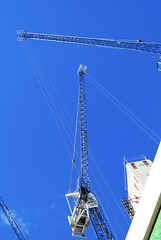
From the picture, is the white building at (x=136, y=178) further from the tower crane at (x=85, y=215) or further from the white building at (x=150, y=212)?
the white building at (x=150, y=212)

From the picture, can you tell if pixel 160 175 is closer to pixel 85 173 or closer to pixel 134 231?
pixel 134 231

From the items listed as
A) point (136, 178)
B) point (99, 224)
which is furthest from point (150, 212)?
point (136, 178)

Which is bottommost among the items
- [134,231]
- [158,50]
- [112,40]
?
[134,231]

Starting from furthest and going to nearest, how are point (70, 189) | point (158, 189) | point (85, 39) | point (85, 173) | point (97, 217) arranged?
point (85, 39) → point (85, 173) → point (70, 189) → point (97, 217) → point (158, 189)

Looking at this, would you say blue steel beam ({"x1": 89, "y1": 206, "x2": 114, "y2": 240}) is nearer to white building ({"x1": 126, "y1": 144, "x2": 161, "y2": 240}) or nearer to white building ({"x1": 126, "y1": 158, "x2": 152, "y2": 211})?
white building ({"x1": 126, "y1": 158, "x2": 152, "y2": 211})

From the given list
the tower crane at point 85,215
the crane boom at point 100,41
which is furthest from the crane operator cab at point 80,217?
the crane boom at point 100,41

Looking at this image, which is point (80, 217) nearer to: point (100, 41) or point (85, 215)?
point (85, 215)

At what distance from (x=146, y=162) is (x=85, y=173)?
13135 millimetres

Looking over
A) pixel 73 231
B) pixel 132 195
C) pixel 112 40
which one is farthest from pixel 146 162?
pixel 112 40

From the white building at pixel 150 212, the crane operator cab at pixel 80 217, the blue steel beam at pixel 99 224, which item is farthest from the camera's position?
the crane operator cab at pixel 80 217

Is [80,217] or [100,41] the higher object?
[100,41]

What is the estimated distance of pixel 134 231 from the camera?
398cm

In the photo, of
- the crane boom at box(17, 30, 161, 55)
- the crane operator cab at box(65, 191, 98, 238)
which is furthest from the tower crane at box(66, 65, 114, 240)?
the crane boom at box(17, 30, 161, 55)

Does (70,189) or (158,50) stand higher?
(158,50)
